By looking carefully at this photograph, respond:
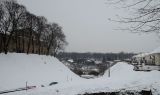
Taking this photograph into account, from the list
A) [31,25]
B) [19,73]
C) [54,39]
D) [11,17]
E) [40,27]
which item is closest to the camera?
[19,73]

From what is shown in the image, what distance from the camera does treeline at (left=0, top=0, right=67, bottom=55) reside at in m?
48.8

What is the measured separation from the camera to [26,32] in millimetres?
60406

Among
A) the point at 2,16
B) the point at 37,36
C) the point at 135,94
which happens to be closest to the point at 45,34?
the point at 37,36

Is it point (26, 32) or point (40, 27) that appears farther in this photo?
point (40, 27)

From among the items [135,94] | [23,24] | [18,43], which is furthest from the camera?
[18,43]

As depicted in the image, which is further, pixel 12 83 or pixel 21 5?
pixel 21 5

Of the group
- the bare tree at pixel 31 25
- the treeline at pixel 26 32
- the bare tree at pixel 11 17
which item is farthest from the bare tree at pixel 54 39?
the bare tree at pixel 11 17

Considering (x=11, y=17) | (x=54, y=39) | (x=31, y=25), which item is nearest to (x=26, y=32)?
(x=31, y=25)

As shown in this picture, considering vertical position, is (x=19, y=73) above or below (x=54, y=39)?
below

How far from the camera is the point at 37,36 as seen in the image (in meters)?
68.4

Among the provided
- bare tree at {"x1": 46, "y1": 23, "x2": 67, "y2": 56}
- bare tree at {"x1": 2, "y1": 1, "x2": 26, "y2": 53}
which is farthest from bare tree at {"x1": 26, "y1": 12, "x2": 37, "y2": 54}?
bare tree at {"x1": 46, "y1": 23, "x2": 67, "y2": 56}

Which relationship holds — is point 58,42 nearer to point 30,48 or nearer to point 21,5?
point 30,48

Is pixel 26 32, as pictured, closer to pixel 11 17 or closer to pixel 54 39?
pixel 11 17

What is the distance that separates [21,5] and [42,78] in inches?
730
